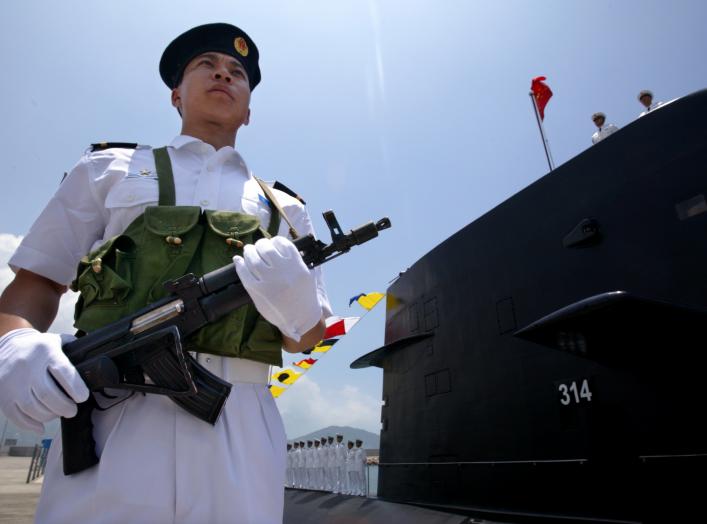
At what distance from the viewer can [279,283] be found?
4.83 feet

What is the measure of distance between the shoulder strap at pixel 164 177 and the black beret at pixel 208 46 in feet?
1.87

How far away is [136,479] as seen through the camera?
1.31m

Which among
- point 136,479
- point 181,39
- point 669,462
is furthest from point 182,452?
point 669,462

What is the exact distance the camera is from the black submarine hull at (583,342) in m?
3.64

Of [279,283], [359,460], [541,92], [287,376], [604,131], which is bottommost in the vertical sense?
[359,460]

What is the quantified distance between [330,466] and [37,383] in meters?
14.2

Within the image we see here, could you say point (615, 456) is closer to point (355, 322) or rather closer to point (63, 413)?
point (63, 413)

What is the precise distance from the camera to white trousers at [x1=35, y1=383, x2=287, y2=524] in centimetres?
128

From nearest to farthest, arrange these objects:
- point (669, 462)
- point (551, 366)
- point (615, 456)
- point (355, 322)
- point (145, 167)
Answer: point (145, 167)
point (669, 462)
point (615, 456)
point (551, 366)
point (355, 322)

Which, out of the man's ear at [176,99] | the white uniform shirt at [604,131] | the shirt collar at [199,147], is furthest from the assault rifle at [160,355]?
the white uniform shirt at [604,131]

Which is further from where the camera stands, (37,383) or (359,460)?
(359,460)

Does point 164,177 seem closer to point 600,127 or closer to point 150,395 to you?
point 150,395

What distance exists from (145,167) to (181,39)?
776 mm

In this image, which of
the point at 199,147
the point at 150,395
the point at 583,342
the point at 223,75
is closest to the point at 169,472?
the point at 150,395
